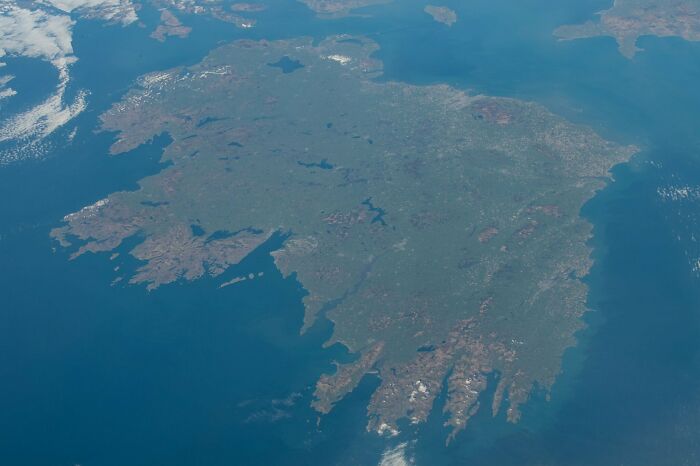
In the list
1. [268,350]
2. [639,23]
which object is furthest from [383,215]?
[639,23]

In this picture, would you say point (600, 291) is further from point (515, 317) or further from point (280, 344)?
point (280, 344)

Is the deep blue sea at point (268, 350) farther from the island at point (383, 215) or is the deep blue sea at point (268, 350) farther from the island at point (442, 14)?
the island at point (442, 14)

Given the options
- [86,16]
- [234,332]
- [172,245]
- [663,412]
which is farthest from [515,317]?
[86,16]

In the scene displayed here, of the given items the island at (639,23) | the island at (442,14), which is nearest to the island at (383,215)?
the island at (442,14)

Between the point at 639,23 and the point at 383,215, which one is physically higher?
the point at 639,23

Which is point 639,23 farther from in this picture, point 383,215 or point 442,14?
point 383,215

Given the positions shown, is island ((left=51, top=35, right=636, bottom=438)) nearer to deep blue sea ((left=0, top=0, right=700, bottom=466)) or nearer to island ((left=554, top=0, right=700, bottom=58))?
deep blue sea ((left=0, top=0, right=700, bottom=466))

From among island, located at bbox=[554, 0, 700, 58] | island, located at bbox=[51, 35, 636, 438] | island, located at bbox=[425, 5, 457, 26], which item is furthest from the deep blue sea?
island, located at bbox=[425, 5, 457, 26]
